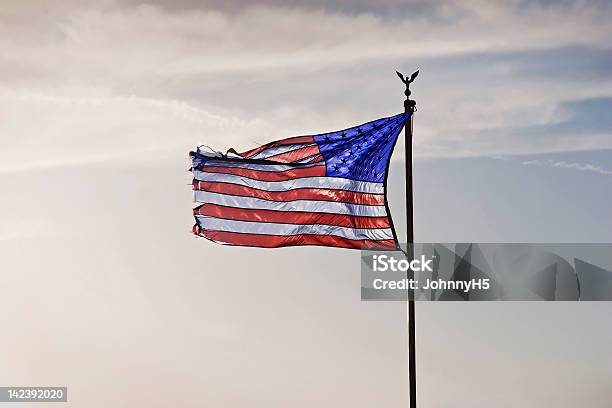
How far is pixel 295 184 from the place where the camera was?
59.8 ft

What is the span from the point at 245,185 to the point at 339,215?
6.80ft

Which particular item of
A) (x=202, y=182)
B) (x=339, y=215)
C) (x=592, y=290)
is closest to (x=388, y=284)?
(x=339, y=215)

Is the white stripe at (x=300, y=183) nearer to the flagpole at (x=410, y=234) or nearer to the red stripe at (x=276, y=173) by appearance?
the red stripe at (x=276, y=173)

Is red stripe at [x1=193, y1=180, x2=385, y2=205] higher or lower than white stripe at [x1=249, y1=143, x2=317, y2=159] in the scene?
lower

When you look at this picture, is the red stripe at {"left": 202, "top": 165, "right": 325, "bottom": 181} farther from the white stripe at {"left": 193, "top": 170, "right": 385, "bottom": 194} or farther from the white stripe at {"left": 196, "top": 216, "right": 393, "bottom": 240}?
the white stripe at {"left": 196, "top": 216, "right": 393, "bottom": 240}

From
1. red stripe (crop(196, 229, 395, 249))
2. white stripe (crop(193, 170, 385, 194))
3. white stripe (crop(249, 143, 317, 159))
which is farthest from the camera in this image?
white stripe (crop(249, 143, 317, 159))

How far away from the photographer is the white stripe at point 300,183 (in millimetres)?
18062

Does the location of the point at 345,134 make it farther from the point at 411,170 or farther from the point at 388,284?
the point at 388,284

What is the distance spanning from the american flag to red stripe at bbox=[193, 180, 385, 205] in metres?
0.02

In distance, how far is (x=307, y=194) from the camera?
1814 centimetres

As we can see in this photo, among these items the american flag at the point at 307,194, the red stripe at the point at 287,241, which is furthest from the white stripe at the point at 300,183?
the red stripe at the point at 287,241

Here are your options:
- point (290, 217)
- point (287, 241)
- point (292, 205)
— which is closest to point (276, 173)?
point (292, 205)

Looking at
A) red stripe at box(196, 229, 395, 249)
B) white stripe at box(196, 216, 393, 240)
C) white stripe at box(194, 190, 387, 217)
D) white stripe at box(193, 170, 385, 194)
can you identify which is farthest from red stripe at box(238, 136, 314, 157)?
red stripe at box(196, 229, 395, 249)

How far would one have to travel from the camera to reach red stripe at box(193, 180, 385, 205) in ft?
59.2
